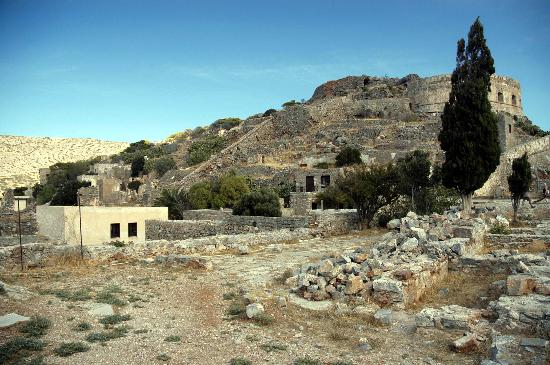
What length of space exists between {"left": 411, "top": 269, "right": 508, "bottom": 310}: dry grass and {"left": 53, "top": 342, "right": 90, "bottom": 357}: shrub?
220 inches

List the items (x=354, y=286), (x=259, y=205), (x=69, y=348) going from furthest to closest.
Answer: (x=259, y=205) → (x=354, y=286) → (x=69, y=348)

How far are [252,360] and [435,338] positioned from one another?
2.80 meters

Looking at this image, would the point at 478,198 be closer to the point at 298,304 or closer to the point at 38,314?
the point at 298,304

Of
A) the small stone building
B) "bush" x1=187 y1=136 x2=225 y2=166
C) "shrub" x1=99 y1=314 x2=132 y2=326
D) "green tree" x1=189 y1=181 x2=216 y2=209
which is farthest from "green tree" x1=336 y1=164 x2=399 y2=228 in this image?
"bush" x1=187 y1=136 x2=225 y2=166

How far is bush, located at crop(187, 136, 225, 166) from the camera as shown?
49.2 meters

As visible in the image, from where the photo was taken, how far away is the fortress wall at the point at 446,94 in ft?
149

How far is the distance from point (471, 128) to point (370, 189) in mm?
4753

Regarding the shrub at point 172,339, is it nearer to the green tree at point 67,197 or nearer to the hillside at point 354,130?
the hillside at point 354,130

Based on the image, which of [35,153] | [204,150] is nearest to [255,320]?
[204,150]

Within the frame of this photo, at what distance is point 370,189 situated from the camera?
1981cm

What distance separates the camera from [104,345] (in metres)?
6.09

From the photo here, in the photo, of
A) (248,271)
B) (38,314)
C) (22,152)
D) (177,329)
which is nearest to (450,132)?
(248,271)

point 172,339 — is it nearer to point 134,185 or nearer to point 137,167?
point 134,185

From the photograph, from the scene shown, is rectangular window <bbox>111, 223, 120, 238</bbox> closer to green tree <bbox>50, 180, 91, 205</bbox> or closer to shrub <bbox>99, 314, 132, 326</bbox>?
shrub <bbox>99, 314, 132, 326</bbox>
